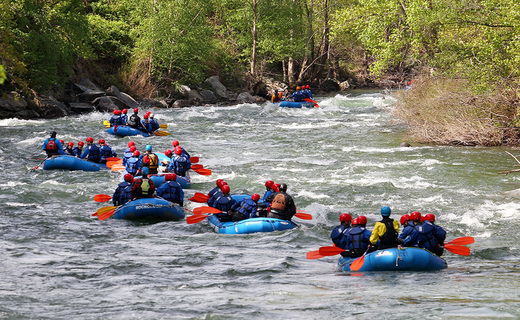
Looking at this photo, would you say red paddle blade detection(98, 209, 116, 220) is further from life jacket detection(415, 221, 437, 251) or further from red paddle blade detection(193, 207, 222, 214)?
life jacket detection(415, 221, 437, 251)

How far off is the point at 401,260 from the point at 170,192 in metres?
5.11

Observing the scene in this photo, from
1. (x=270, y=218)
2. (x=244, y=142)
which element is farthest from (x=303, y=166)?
(x=270, y=218)

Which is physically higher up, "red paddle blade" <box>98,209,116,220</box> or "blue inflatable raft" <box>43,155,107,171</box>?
"blue inflatable raft" <box>43,155,107,171</box>

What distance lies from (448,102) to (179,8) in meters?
18.3

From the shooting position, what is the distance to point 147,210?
10.4 m

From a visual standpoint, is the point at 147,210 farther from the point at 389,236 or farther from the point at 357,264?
the point at 389,236

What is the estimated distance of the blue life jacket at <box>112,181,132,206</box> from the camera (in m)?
10.8

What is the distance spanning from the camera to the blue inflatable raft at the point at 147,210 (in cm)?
1040

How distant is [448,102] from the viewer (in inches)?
667

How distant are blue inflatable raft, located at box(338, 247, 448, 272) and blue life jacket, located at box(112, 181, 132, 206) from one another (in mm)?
5054

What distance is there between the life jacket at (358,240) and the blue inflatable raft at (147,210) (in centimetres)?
394

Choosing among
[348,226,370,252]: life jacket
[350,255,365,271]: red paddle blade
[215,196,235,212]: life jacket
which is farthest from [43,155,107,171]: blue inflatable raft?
[350,255,365,271]: red paddle blade

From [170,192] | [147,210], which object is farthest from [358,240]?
[170,192]

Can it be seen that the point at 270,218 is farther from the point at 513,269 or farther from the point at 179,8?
the point at 179,8
